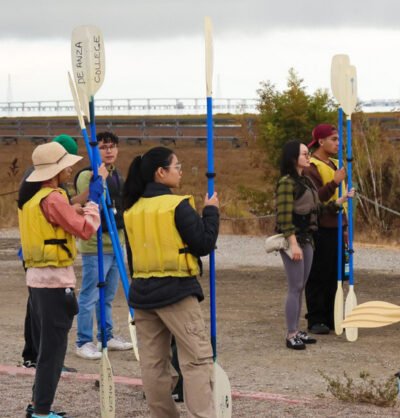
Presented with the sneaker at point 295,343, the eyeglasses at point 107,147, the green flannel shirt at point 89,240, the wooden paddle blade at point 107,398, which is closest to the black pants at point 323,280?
the sneaker at point 295,343

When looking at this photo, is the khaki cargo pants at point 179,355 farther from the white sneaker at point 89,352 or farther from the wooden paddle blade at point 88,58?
the white sneaker at point 89,352

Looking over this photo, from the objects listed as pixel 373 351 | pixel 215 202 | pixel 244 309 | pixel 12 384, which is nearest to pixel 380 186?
pixel 244 309

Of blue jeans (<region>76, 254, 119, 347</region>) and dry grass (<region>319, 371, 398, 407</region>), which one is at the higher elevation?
blue jeans (<region>76, 254, 119, 347</region>)

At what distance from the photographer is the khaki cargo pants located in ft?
16.3

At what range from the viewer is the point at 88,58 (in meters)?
6.27

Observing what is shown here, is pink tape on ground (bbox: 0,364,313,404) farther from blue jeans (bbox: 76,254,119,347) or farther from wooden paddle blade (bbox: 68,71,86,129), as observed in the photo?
wooden paddle blade (bbox: 68,71,86,129)

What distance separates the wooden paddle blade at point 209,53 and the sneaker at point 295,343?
3190mm

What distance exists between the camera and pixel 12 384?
6.76 metres

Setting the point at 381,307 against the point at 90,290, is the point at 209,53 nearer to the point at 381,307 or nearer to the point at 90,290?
the point at 381,307

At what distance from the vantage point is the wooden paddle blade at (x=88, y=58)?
6.22 m

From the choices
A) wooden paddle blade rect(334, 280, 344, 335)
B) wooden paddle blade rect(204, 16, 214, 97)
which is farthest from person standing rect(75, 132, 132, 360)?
wooden paddle blade rect(204, 16, 214, 97)

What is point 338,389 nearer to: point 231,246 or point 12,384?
point 12,384

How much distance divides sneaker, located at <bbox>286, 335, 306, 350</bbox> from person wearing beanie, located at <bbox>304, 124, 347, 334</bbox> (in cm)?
67

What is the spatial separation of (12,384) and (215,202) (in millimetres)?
2415
